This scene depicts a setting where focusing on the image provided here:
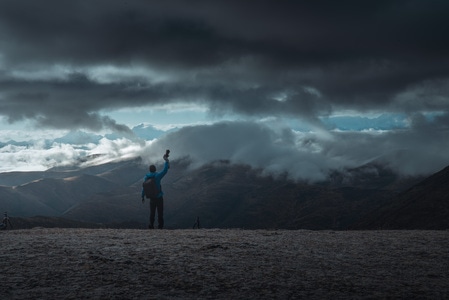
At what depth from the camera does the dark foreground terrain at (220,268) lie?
958 centimetres

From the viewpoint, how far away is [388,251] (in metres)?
14.8

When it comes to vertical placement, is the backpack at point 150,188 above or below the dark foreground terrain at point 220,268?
above

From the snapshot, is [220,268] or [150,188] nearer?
[220,268]

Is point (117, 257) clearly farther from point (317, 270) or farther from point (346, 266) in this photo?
point (346, 266)

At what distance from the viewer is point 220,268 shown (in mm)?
11625

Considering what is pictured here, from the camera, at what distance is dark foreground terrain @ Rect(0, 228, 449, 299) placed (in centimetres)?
958

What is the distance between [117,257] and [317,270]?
5800mm

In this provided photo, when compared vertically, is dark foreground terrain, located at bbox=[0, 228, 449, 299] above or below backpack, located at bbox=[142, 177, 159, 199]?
below

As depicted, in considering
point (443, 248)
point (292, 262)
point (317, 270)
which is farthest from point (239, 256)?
point (443, 248)

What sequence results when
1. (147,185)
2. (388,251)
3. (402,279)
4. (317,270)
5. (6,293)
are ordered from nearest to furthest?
1. (6,293)
2. (402,279)
3. (317,270)
4. (388,251)
5. (147,185)

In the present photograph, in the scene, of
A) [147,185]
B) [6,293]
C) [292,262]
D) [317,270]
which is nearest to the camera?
[6,293]

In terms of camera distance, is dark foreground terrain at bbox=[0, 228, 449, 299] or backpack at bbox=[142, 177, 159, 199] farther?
backpack at bbox=[142, 177, 159, 199]

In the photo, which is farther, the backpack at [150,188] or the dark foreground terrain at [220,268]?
the backpack at [150,188]

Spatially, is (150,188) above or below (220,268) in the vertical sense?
above
